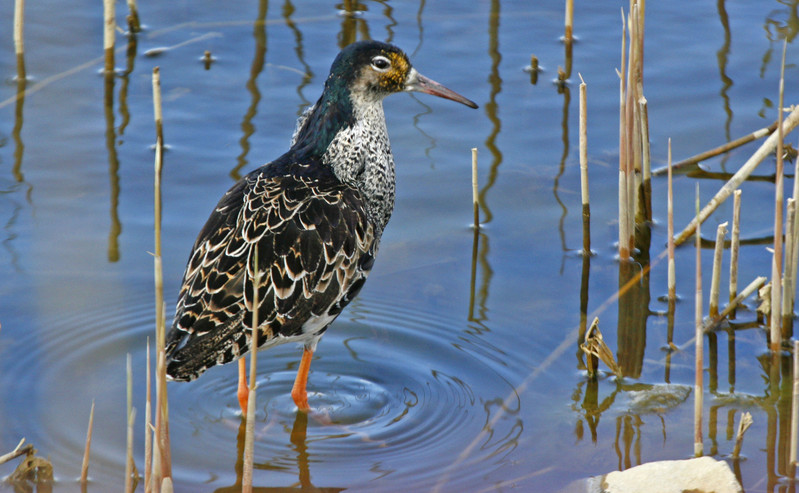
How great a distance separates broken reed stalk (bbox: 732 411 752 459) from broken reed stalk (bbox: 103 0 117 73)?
18.5 ft

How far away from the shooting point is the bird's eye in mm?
6008

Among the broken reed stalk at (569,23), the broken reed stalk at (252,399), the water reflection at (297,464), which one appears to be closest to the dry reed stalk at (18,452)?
the water reflection at (297,464)

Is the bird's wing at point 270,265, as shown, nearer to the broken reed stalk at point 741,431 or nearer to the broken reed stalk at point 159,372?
the broken reed stalk at point 159,372

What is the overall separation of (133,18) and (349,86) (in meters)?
3.77

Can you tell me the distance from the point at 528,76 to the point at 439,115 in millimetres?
932

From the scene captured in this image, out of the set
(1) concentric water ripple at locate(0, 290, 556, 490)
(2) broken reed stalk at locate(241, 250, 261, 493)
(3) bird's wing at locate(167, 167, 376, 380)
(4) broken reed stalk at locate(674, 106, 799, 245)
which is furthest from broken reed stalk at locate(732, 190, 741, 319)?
(2) broken reed stalk at locate(241, 250, 261, 493)

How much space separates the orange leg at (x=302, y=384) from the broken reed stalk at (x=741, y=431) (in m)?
2.10

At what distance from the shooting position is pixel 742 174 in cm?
616

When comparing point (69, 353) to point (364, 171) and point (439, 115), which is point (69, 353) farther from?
point (439, 115)

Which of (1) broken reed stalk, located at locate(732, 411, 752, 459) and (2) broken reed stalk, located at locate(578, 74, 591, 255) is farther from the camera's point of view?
(2) broken reed stalk, located at locate(578, 74, 591, 255)

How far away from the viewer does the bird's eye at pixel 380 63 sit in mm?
6008

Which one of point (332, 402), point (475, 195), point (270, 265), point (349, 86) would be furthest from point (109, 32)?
point (332, 402)

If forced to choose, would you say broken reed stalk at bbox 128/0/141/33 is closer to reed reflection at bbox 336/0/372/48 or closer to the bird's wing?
reed reflection at bbox 336/0/372/48

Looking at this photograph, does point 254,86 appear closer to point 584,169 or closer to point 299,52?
point 299,52
